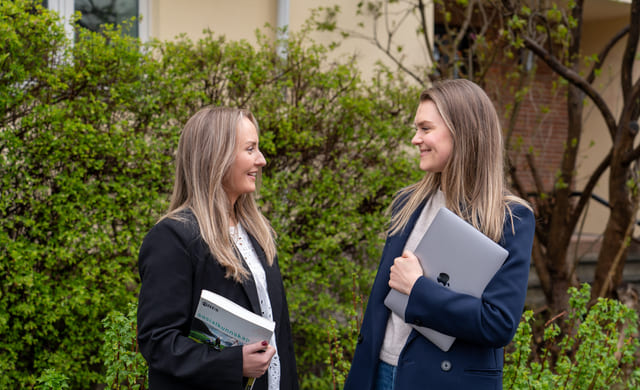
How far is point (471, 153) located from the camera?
80.3 inches

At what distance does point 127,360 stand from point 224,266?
1027mm

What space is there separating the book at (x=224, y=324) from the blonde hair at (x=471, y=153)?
742 millimetres

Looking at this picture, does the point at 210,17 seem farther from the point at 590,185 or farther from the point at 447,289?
the point at 447,289

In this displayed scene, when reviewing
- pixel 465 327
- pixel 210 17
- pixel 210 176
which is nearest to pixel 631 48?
pixel 210 17

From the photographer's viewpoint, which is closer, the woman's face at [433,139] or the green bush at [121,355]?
the woman's face at [433,139]

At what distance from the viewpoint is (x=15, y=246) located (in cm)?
357

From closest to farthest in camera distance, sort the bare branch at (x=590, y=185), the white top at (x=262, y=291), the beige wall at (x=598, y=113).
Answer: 1. the white top at (x=262, y=291)
2. the bare branch at (x=590, y=185)
3. the beige wall at (x=598, y=113)

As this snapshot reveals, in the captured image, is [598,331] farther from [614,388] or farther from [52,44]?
[52,44]

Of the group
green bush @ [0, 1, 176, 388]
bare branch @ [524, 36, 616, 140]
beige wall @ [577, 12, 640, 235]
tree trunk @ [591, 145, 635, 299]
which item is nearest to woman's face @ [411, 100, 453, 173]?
green bush @ [0, 1, 176, 388]

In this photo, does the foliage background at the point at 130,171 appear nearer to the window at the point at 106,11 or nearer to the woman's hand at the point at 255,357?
the window at the point at 106,11

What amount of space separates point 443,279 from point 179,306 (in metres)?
0.82

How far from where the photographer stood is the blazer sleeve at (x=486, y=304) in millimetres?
1842

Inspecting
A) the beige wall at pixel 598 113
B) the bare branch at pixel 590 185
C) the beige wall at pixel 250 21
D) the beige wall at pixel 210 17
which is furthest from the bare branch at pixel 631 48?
the beige wall at pixel 598 113

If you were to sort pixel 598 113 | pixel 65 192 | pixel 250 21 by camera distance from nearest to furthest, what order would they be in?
pixel 65 192
pixel 250 21
pixel 598 113
